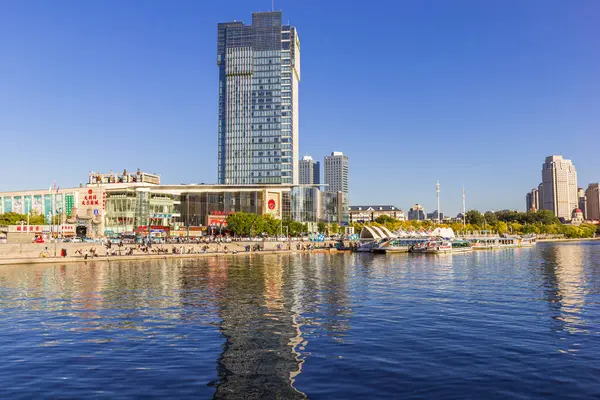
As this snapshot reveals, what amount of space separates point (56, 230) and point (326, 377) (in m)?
133

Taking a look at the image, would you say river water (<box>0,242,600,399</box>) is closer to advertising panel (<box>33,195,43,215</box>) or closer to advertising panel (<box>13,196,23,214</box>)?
advertising panel (<box>33,195,43,215</box>)

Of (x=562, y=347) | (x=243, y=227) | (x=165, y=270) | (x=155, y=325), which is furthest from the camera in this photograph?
(x=243, y=227)

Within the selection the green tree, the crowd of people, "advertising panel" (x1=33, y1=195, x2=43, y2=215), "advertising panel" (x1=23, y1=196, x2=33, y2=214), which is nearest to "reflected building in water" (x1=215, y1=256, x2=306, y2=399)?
the crowd of people

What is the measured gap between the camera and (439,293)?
46.8m

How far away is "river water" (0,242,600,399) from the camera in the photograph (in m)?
19.4

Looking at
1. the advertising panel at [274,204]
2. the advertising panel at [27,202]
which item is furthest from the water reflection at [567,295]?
the advertising panel at [27,202]

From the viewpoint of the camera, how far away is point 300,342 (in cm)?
2650

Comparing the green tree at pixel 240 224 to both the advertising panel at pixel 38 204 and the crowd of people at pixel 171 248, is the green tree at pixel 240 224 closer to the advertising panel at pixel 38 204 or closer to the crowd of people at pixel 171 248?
the crowd of people at pixel 171 248

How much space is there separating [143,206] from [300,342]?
154668mm

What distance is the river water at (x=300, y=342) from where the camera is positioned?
19375 millimetres

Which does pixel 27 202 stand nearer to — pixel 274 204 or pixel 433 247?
pixel 274 204

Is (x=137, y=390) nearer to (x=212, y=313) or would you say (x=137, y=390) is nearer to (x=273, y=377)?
(x=273, y=377)

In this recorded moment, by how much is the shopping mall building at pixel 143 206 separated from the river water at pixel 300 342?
108 meters

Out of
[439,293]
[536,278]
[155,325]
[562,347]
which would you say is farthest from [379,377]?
[536,278]
